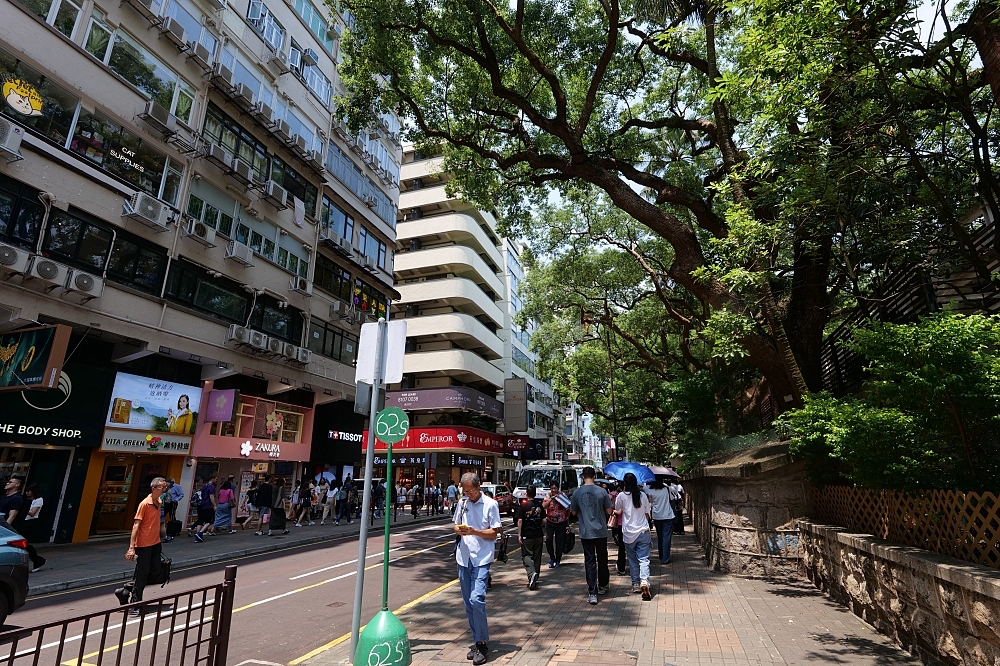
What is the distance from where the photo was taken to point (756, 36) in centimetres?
725

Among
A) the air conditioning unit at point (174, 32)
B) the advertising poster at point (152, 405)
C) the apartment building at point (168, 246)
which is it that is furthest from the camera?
the air conditioning unit at point (174, 32)

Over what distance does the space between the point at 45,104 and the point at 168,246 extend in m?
4.53

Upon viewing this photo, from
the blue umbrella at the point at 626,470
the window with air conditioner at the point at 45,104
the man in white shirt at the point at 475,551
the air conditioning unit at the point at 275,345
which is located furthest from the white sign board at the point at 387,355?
the blue umbrella at the point at 626,470

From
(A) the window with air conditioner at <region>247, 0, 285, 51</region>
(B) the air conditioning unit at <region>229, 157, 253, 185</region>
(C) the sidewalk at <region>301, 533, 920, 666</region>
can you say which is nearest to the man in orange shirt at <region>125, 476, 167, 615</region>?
(C) the sidewalk at <region>301, 533, 920, 666</region>

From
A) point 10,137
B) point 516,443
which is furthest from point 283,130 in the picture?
point 516,443

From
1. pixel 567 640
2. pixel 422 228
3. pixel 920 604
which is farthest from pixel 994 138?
pixel 422 228

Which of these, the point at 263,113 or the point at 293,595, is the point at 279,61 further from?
the point at 293,595

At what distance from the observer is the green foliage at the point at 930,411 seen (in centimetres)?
498

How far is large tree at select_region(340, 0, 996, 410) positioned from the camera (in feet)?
23.5

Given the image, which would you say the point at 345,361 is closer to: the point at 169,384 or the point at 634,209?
the point at 169,384

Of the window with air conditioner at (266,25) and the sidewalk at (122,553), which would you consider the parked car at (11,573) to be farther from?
the window with air conditioner at (266,25)

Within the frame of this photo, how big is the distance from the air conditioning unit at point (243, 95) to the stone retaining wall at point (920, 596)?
21414 mm

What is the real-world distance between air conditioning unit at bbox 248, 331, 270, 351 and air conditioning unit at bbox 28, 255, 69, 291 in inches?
239

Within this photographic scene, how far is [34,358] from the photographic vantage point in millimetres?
12336
